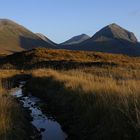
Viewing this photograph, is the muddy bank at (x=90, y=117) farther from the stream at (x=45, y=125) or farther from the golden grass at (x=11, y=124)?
the golden grass at (x=11, y=124)

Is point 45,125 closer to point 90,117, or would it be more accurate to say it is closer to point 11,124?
point 90,117

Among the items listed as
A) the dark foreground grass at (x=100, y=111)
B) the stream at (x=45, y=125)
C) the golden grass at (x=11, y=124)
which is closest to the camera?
the dark foreground grass at (x=100, y=111)

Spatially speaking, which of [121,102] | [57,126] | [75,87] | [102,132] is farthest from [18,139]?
[75,87]

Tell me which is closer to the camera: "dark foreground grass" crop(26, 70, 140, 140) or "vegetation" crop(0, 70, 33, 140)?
"dark foreground grass" crop(26, 70, 140, 140)

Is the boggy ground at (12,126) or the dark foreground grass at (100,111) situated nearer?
the dark foreground grass at (100,111)

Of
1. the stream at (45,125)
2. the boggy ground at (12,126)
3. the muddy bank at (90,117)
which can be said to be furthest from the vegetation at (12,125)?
the muddy bank at (90,117)

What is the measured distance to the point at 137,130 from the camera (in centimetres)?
912

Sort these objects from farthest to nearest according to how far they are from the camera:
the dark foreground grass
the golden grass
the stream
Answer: the stream < the golden grass < the dark foreground grass

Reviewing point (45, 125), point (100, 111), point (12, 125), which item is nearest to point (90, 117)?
point (100, 111)

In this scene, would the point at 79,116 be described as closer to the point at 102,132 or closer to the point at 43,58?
the point at 102,132

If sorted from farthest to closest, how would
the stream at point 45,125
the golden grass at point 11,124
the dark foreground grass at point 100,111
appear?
the stream at point 45,125 → the golden grass at point 11,124 → the dark foreground grass at point 100,111

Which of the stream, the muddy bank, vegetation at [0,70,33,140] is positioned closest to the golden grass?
vegetation at [0,70,33,140]

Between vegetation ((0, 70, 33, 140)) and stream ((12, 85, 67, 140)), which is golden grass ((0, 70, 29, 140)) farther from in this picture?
stream ((12, 85, 67, 140))

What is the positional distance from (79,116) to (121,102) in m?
2.78
